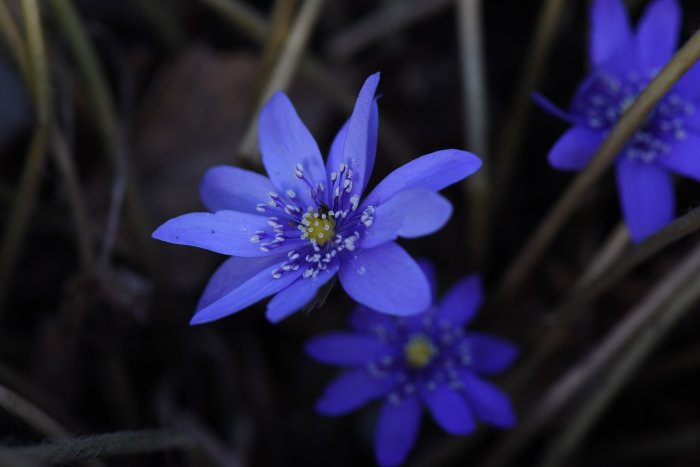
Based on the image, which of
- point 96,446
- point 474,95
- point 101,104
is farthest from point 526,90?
point 96,446

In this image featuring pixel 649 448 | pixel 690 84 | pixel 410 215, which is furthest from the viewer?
pixel 649 448

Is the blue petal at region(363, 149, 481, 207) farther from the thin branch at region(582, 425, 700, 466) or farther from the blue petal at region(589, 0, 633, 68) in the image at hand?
the thin branch at region(582, 425, 700, 466)

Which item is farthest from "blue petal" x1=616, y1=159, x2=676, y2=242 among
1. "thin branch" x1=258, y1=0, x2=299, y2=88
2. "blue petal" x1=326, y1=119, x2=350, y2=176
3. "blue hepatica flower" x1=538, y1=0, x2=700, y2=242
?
"thin branch" x1=258, y1=0, x2=299, y2=88

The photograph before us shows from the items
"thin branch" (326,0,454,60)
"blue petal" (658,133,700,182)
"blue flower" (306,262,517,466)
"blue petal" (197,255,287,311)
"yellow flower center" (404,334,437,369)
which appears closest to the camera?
"blue petal" (197,255,287,311)

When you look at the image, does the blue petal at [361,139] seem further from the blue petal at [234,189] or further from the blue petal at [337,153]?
the blue petal at [234,189]

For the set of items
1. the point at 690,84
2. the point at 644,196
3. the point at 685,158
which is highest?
the point at 690,84

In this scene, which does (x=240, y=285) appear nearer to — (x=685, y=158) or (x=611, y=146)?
(x=611, y=146)
